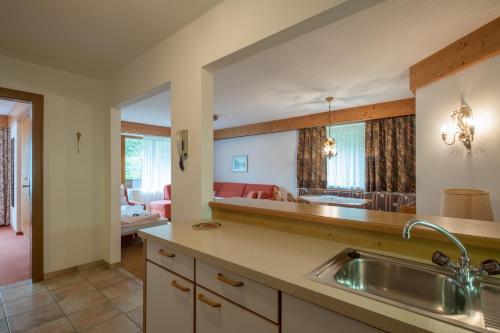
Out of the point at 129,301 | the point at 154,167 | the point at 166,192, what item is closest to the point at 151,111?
the point at 154,167

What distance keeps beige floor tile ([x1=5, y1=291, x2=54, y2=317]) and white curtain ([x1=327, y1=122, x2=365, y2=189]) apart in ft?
16.7

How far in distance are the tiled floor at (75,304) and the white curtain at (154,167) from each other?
14.0 ft

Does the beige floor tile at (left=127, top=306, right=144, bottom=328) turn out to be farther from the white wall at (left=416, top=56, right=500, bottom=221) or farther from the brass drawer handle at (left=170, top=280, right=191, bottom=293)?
the white wall at (left=416, top=56, right=500, bottom=221)

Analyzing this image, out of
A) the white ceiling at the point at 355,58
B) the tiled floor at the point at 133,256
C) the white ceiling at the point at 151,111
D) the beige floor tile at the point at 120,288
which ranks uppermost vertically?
the white ceiling at the point at 355,58

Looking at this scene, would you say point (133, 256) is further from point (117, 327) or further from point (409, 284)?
point (409, 284)

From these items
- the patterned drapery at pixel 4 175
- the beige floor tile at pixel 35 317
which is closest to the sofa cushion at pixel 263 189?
the beige floor tile at pixel 35 317

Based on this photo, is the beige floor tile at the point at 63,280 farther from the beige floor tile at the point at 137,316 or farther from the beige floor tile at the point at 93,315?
the beige floor tile at the point at 137,316

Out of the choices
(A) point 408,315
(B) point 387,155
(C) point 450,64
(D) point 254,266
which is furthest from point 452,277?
(B) point 387,155

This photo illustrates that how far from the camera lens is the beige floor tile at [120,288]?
247cm

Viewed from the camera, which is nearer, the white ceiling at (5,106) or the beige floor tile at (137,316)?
the beige floor tile at (137,316)

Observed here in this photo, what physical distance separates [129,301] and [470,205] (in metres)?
3.02

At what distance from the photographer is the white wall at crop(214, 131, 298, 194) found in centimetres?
629

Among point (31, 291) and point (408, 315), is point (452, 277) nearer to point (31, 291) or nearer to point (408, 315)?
point (408, 315)

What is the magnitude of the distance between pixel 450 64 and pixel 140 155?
6.94 m
